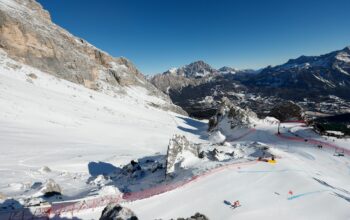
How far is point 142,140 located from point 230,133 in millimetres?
19461

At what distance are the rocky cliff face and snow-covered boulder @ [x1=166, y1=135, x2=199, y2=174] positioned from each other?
173 feet

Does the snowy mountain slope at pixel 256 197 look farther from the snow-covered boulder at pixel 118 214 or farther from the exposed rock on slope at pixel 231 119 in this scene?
the exposed rock on slope at pixel 231 119

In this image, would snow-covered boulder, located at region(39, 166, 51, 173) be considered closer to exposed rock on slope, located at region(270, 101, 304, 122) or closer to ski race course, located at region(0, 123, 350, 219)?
ski race course, located at region(0, 123, 350, 219)

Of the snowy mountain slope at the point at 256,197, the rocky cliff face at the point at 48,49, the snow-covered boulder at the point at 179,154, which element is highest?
the rocky cliff face at the point at 48,49

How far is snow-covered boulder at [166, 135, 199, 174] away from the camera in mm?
22375

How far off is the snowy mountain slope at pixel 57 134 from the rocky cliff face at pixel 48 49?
5.48 m

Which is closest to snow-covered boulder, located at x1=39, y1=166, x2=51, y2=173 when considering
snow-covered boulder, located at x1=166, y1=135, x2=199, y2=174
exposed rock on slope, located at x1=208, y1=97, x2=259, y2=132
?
snow-covered boulder, located at x1=166, y1=135, x2=199, y2=174

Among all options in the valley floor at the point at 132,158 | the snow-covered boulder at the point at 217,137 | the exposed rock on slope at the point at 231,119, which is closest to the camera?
the valley floor at the point at 132,158

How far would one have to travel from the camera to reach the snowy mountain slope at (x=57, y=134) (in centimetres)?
2414

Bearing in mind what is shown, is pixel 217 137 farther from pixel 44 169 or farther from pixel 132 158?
pixel 44 169

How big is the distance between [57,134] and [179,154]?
19.9 m

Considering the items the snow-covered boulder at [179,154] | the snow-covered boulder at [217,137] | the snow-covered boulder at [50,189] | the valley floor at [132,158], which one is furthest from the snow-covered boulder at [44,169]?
the snow-covered boulder at [217,137]

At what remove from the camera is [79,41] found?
10075 cm

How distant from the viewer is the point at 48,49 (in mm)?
72125
